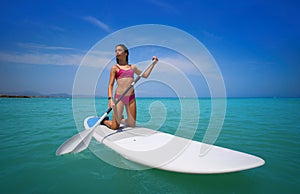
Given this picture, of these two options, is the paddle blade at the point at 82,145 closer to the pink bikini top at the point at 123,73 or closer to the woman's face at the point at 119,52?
the pink bikini top at the point at 123,73

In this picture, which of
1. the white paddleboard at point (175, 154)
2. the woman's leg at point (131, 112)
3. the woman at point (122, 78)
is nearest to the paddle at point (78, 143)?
the woman at point (122, 78)

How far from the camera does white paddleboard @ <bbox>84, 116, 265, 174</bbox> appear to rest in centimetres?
210

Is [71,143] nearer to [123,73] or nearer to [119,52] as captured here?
[123,73]

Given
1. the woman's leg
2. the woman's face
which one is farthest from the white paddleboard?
the woman's face

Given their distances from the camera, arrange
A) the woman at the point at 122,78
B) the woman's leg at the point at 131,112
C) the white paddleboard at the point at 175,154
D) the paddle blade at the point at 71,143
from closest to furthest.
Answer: the white paddleboard at the point at 175,154 < the paddle blade at the point at 71,143 < the woman at the point at 122,78 < the woman's leg at the point at 131,112

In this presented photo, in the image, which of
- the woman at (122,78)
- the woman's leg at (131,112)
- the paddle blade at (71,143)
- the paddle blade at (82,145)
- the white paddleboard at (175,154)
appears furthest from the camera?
the woman's leg at (131,112)

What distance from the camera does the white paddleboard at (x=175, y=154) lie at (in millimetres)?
2102

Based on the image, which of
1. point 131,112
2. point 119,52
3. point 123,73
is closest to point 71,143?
point 131,112

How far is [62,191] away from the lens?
2.12m

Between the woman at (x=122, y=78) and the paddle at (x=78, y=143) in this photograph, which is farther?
the woman at (x=122, y=78)

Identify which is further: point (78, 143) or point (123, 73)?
point (123, 73)

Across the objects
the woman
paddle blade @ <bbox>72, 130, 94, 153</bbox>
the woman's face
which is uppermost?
the woman's face

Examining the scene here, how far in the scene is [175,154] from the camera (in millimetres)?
2635

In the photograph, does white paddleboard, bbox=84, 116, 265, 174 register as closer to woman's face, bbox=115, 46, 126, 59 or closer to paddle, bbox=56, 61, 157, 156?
paddle, bbox=56, 61, 157, 156
